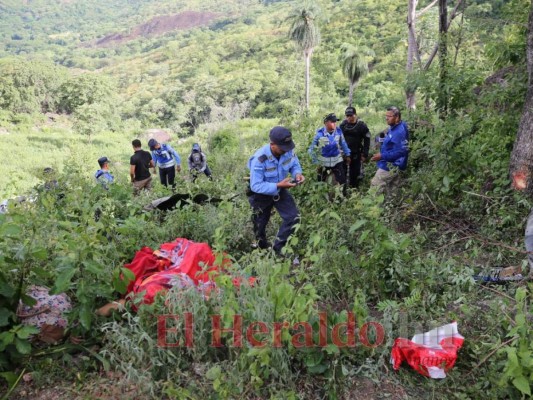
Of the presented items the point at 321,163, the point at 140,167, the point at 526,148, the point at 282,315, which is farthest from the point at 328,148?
the point at 140,167

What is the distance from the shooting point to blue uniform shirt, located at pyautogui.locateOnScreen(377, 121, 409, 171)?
5.36 meters

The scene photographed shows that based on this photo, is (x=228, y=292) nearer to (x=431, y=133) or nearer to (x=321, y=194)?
(x=321, y=194)

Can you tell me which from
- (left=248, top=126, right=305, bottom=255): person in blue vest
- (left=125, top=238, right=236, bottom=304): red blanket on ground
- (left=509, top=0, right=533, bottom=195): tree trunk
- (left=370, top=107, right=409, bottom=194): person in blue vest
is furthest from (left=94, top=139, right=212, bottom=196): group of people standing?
(left=509, top=0, right=533, bottom=195): tree trunk

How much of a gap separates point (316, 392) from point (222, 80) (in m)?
71.9

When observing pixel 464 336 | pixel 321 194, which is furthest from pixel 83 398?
pixel 321 194

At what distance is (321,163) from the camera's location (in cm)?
563

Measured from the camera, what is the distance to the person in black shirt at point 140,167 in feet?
24.5

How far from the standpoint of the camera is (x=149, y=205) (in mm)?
4918

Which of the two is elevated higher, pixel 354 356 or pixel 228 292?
pixel 228 292

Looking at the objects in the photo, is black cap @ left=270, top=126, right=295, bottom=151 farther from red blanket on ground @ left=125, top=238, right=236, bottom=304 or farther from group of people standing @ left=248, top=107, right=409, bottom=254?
red blanket on ground @ left=125, top=238, right=236, bottom=304

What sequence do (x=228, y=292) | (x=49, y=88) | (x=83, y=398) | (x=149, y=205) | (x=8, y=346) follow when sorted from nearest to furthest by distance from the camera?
(x=83, y=398) < (x=8, y=346) < (x=228, y=292) < (x=149, y=205) < (x=49, y=88)

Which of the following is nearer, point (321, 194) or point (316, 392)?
point (316, 392)

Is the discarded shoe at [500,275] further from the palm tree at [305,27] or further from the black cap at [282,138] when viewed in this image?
the palm tree at [305,27]

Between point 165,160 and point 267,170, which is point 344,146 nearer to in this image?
point 267,170
